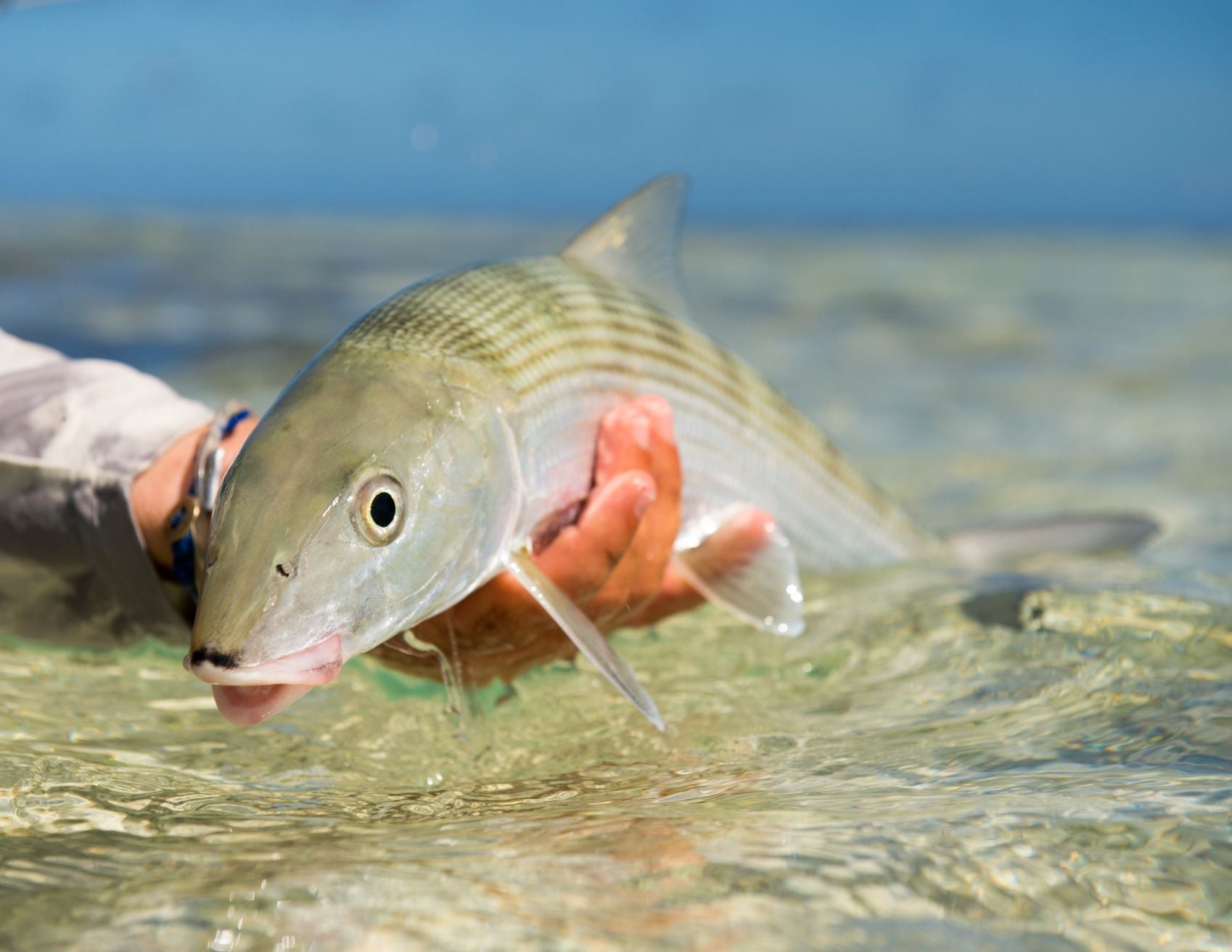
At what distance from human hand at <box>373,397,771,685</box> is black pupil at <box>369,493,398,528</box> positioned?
20.3 inches

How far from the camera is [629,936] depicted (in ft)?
4.70

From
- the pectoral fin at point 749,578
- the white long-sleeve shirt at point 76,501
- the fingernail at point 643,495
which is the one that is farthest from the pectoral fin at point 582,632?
the white long-sleeve shirt at point 76,501

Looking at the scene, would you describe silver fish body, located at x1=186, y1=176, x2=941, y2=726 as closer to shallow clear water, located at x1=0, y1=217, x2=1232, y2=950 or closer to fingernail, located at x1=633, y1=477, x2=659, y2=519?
fingernail, located at x1=633, y1=477, x2=659, y2=519

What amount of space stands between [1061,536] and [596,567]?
2.05m

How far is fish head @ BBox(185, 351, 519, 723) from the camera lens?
5.24 feet

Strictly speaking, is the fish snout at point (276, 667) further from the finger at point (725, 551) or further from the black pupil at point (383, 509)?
the finger at point (725, 551)

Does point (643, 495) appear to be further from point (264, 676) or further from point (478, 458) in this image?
point (264, 676)

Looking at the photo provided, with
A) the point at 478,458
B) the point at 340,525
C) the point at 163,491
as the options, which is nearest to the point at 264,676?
the point at 340,525

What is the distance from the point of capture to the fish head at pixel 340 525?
1.60 meters

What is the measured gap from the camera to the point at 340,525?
1.69 m

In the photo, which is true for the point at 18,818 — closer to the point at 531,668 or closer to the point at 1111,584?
the point at 531,668

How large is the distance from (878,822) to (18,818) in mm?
1190

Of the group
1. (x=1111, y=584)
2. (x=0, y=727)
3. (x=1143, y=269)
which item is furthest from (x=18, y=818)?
(x=1143, y=269)

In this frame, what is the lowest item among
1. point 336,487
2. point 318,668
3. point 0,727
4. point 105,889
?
point 0,727
